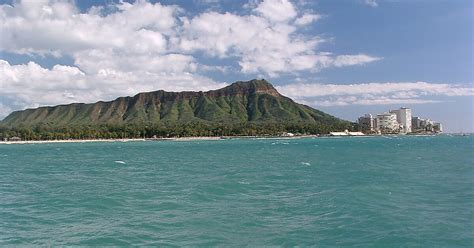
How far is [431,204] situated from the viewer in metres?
30.7

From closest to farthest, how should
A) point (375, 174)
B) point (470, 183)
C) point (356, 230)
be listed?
point (356, 230), point (470, 183), point (375, 174)

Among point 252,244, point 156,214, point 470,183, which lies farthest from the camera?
point 470,183

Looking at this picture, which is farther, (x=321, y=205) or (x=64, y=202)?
(x=64, y=202)

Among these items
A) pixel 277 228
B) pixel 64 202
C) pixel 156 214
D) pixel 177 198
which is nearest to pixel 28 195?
pixel 64 202

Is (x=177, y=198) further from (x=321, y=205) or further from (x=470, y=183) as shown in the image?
(x=470, y=183)

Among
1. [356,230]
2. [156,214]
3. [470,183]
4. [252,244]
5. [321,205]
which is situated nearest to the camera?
[252,244]

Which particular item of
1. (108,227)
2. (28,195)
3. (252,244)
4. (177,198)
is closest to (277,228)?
(252,244)

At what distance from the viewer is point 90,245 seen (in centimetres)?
2091

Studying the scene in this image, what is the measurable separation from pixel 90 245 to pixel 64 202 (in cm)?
1403

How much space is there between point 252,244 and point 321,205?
36.5 ft

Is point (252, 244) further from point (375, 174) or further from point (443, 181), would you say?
point (375, 174)

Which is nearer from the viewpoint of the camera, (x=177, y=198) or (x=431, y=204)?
(x=431, y=204)

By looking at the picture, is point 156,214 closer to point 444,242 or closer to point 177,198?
point 177,198

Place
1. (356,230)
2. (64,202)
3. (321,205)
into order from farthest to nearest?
1. (64,202)
2. (321,205)
3. (356,230)
